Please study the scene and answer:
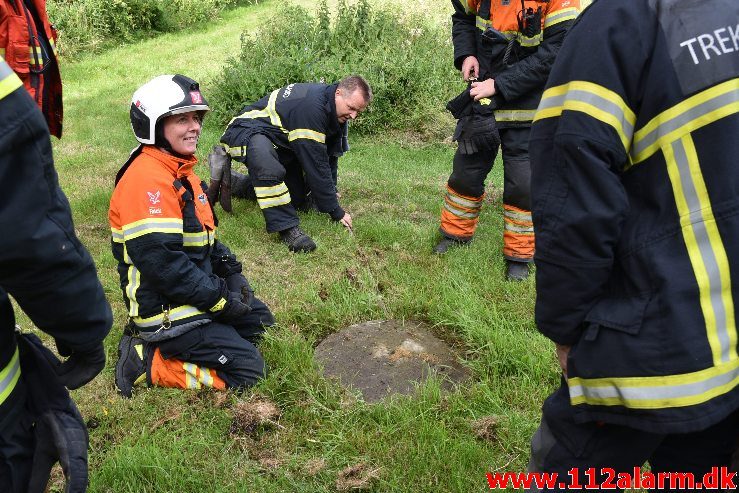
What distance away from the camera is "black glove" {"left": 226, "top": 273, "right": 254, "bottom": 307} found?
380cm

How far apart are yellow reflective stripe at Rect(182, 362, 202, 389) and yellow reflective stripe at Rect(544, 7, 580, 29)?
3.21 metres

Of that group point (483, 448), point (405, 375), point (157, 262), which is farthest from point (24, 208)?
point (405, 375)

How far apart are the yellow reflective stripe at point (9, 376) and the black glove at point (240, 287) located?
205 centimetres

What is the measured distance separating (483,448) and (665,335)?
1.45m

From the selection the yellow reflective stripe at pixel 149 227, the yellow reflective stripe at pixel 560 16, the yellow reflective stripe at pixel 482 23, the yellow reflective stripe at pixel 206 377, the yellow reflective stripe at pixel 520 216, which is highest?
the yellow reflective stripe at pixel 560 16

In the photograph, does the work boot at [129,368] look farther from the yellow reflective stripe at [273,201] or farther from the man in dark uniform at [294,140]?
the yellow reflective stripe at [273,201]

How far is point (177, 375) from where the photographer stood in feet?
11.3

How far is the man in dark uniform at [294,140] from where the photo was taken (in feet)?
17.3

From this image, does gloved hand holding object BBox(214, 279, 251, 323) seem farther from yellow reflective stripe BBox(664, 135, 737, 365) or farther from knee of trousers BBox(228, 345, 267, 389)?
yellow reflective stripe BBox(664, 135, 737, 365)

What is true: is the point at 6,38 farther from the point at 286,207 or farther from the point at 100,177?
the point at 100,177

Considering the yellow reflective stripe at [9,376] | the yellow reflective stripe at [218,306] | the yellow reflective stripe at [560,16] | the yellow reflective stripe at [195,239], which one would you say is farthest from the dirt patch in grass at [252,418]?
the yellow reflective stripe at [560,16]

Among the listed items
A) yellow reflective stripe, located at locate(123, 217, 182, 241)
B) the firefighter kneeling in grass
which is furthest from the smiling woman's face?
yellow reflective stripe, located at locate(123, 217, 182, 241)

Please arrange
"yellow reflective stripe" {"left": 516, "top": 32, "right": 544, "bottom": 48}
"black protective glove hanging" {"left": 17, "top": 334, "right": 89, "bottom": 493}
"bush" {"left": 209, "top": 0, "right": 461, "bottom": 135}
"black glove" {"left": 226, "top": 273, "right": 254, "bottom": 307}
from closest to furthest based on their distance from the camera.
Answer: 1. "black protective glove hanging" {"left": 17, "top": 334, "right": 89, "bottom": 493}
2. "black glove" {"left": 226, "top": 273, "right": 254, "bottom": 307}
3. "yellow reflective stripe" {"left": 516, "top": 32, "right": 544, "bottom": 48}
4. "bush" {"left": 209, "top": 0, "right": 461, "bottom": 135}

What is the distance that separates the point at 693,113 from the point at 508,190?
3.14 meters
